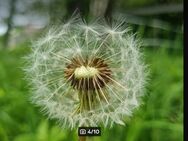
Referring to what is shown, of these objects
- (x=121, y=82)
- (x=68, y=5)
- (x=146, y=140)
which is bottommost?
(x=146, y=140)

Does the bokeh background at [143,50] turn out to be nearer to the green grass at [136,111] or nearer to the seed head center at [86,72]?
the green grass at [136,111]

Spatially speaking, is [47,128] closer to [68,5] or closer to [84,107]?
[84,107]

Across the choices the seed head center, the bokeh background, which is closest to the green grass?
the bokeh background

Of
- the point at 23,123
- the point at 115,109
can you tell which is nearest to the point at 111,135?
the point at 115,109

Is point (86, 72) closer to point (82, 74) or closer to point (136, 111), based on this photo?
point (82, 74)

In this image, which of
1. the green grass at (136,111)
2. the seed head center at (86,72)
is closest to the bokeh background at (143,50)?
the green grass at (136,111)

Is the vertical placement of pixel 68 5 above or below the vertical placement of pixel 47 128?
above
